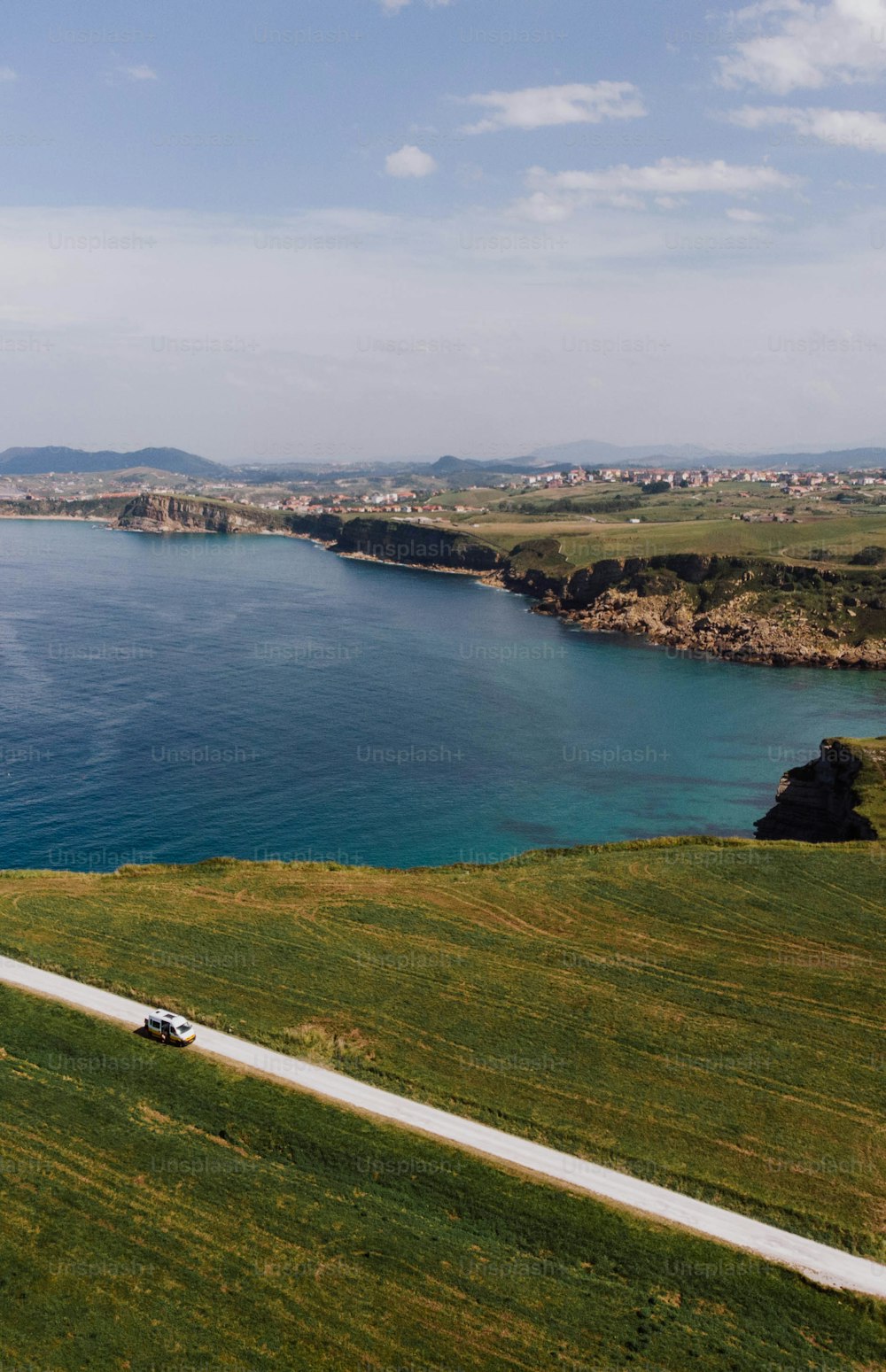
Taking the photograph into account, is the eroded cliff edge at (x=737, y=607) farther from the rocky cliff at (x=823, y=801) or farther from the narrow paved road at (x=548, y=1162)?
the narrow paved road at (x=548, y=1162)

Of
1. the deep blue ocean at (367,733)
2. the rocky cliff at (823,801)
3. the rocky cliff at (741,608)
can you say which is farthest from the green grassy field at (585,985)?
the rocky cliff at (741,608)

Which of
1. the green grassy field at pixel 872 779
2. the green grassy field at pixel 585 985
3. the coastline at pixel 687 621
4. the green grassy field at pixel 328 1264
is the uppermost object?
the coastline at pixel 687 621

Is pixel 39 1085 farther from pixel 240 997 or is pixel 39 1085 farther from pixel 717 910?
pixel 717 910

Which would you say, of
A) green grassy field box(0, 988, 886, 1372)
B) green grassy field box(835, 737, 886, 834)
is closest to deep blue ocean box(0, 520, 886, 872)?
green grassy field box(835, 737, 886, 834)

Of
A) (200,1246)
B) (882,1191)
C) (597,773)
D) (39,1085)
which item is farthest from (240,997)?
(597,773)

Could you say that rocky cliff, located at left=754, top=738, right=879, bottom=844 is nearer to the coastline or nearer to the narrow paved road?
the narrow paved road

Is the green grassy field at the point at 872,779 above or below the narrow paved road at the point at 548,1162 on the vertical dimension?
above
